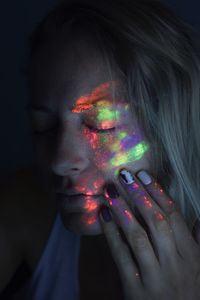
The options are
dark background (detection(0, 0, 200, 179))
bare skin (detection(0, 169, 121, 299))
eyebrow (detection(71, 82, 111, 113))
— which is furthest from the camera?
dark background (detection(0, 0, 200, 179))

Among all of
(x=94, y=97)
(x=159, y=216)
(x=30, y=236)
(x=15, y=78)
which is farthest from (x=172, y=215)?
(x=15, y=78)

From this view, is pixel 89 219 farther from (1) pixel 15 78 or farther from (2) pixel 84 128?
(1) pixel 15 78

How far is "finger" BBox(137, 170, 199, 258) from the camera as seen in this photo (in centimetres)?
81

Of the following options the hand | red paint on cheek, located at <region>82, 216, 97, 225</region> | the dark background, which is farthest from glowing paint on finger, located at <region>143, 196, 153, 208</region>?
the dark background

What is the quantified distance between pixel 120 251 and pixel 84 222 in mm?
89

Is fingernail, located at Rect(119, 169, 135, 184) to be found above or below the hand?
above

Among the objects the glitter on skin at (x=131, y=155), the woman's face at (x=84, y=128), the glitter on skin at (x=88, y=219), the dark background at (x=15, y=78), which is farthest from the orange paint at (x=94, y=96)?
the dark background at (x=15, y=78)

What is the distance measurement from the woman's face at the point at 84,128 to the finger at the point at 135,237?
0.02 meters

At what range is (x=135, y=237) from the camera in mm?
798

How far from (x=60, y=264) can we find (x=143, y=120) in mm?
402

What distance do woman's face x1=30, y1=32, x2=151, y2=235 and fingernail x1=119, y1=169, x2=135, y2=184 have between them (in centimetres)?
1

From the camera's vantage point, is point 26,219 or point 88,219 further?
point 26,219

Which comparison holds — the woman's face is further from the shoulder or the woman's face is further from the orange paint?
the shoulder

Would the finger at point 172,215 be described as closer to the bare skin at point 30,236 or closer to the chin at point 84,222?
the chin at point 84,222
